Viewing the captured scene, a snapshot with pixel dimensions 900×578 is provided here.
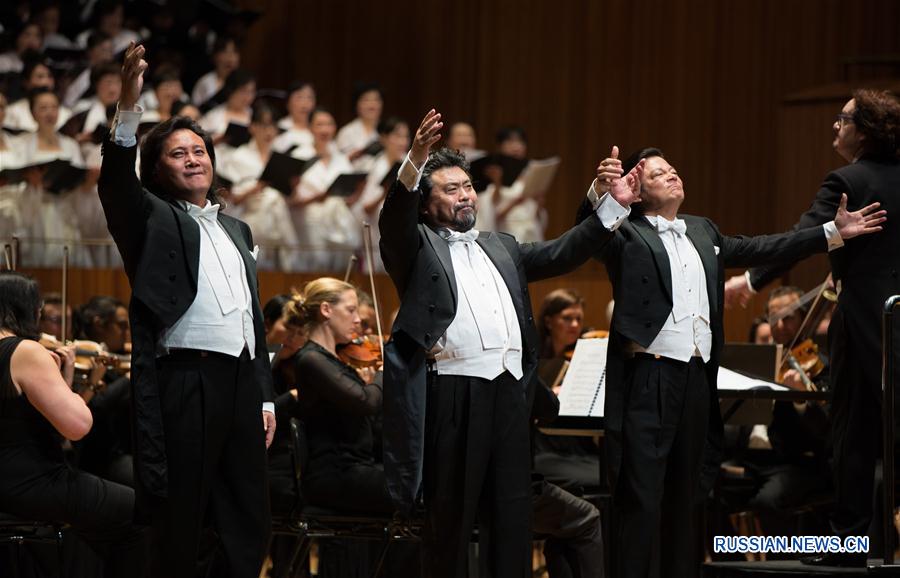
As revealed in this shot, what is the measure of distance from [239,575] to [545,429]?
63.0 inches

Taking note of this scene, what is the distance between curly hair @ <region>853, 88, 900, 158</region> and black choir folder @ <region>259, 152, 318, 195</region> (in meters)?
4.91

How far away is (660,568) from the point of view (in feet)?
12.9

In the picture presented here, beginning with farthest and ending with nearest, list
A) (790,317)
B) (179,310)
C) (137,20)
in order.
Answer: (137,20) → (790,317) → (179,310)

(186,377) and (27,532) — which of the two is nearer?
(186,377)

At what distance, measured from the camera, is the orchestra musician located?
3.98 metres

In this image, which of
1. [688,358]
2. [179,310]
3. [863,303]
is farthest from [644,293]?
[179,310]

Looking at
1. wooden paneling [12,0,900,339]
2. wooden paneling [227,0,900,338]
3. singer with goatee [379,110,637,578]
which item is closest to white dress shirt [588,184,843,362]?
singer with goatee [379,110,637,578]

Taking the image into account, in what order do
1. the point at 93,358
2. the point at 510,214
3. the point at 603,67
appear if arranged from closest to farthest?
the point at 93,358 → the point at 510,214 → the point at 603,67

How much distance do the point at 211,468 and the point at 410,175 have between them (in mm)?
917

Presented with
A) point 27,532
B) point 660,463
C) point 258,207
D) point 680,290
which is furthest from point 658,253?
point 258,207

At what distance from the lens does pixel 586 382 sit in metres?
4.80

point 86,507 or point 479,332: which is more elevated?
point 479,332

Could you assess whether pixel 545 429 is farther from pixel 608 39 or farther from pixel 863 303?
pixel 608 39

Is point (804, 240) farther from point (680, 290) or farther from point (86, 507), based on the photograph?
A: point (86, 507)
